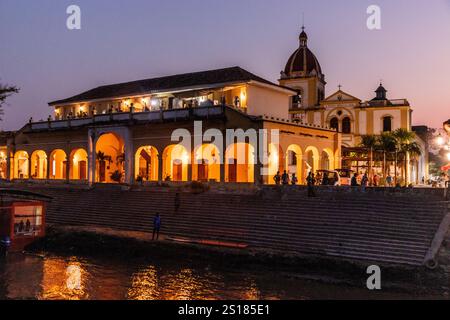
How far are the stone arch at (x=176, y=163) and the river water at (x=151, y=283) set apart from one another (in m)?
15.3

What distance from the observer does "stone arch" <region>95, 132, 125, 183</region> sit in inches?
1620

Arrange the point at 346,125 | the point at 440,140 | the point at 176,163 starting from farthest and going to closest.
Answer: the point at 346,125, the point at 176,163, the point at 440,140

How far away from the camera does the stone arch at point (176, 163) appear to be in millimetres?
36625

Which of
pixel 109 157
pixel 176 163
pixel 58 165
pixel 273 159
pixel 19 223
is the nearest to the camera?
pixel 19 223

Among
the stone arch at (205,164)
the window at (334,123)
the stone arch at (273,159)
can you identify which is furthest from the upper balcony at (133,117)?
the window at (334,123)

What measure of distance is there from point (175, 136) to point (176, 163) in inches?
148

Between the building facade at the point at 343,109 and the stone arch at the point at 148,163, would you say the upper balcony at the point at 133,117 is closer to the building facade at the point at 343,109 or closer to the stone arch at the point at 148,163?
the stone arch at the point at 148,163

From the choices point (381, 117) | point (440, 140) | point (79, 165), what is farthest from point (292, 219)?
point (381, 117)

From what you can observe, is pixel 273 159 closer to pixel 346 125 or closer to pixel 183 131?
pixel 183 131

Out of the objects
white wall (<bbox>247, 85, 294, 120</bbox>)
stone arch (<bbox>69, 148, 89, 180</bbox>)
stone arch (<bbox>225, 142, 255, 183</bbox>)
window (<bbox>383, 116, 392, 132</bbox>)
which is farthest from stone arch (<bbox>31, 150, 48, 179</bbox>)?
window (<bbox>383, 116, 392, 132</bbox>)

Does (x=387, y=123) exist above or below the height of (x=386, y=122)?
below

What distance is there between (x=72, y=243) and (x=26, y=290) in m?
8.31

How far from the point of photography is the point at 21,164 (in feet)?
170

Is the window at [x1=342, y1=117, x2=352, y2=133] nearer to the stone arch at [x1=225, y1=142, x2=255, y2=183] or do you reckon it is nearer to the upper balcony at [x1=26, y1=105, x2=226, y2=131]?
the stone arch at [x1=225, y1=142, x2=255, y2=183]
